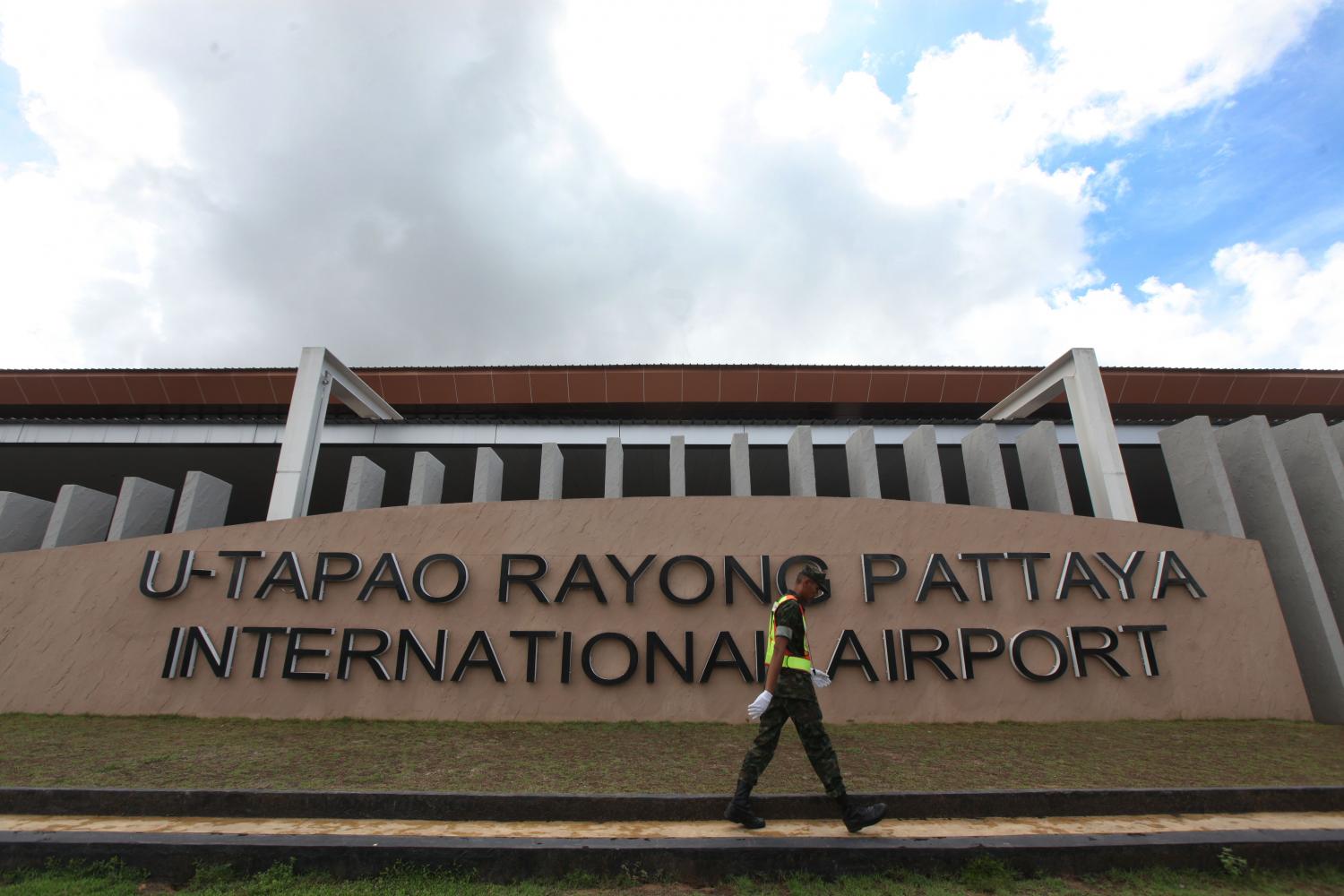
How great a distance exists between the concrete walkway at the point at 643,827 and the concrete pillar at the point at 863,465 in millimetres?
7853

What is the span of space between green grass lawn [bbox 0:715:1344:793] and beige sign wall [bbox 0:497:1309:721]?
47 cm

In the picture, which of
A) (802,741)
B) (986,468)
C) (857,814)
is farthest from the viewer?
(986,468)

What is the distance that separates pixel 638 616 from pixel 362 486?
6489 millimetres

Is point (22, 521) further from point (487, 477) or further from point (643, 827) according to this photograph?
point (643, 827)

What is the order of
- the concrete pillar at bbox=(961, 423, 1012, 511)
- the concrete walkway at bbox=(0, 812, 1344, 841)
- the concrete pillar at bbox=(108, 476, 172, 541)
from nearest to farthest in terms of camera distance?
the concrete walkway at bbox=(0, 812, 1344, 841) → the concrete pillar at bbox=(961, 423, 1012, 511) → the concrete pillar at bbox=(108, 476, 172, 541)

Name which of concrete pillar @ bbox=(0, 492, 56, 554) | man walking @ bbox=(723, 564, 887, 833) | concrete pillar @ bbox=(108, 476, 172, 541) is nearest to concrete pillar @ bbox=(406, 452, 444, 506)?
concrete pillar @ bbox=(108, 476, 172, 541)

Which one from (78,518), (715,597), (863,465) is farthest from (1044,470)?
(78,518)

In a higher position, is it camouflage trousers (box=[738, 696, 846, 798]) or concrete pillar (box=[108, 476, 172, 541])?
concrete pillar (box=[108, 476, 172, 541])

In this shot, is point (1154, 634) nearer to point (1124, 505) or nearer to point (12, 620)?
point (1124, 505)

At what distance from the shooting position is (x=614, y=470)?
45.0ft

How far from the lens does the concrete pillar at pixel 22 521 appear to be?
1424 cm

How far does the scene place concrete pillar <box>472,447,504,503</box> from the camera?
520 inches

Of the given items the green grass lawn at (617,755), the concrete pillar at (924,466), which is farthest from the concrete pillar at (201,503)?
the concrete pillar at (924,466)

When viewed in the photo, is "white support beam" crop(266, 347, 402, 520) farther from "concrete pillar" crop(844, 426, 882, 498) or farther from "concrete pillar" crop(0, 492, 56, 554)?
"concrete pillar" crop(844, 426, 882, 498)
